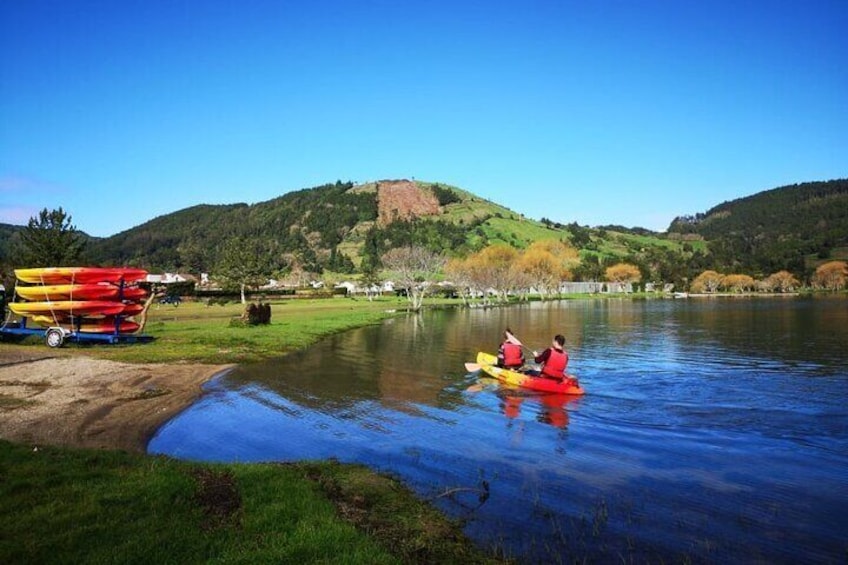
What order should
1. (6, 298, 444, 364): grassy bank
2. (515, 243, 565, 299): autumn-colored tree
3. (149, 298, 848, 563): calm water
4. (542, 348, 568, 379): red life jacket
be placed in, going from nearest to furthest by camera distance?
(149, 298, 848, 563): calm water < (542, 348, 568, 379): red life jacket < (6, 298, 444, 364): grassy bank < (515, 243, 565, 299): autumn-colored tree

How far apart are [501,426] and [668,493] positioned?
266 inches

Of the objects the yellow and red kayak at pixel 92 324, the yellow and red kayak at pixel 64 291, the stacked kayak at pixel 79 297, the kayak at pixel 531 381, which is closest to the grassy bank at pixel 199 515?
the kayak at pixel 531 381

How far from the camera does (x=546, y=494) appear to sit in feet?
40.7

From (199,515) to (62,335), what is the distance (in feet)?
91.4

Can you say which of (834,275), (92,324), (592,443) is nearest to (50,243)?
(92,324)

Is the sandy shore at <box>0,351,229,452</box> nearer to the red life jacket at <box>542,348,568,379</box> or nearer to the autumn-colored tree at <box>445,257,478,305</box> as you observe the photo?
the red life jacket at <box>542,348,568,379</box>

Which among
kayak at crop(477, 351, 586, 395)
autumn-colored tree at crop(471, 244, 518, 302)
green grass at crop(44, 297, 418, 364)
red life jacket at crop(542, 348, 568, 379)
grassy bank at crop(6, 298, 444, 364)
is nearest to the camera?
kayak at crop(477, 351, 586, 395)

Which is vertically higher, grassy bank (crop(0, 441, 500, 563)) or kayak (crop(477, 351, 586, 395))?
grassy bank (crop(0, 441, 500, 563))

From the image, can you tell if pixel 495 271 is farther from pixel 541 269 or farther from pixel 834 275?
pixel 834 275

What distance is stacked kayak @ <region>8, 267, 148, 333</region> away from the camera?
31.6 meters

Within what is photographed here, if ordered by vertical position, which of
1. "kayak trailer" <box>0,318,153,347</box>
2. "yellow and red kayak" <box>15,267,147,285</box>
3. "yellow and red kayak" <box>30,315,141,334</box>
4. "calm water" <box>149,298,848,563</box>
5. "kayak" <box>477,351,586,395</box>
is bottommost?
"calm water" <box>149,298,848,563</box>

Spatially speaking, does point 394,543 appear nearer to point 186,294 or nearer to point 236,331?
point 236,331

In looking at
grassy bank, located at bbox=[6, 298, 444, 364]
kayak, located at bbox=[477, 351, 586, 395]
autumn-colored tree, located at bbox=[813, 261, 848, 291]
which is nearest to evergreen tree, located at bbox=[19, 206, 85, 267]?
grassy bank, located at bbox=[6, 298, 444, 364]

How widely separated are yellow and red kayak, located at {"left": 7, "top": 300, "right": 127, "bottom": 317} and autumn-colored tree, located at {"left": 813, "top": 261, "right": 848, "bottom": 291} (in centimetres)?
22102
